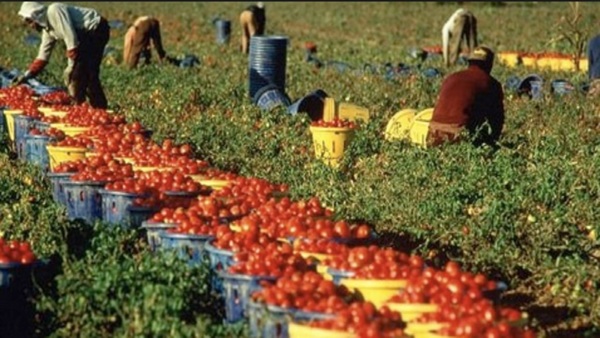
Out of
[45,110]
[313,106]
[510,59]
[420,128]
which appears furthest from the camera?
[510,59]

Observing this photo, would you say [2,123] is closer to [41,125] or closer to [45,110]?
[45,110]

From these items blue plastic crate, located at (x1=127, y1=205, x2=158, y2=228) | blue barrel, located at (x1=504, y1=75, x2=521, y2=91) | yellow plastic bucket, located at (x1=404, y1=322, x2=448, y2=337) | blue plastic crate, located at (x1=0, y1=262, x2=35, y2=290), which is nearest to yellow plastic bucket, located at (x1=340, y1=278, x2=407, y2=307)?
yellow plastic bucket, located at (x1=404, y1=322, x2=448, y2=337)

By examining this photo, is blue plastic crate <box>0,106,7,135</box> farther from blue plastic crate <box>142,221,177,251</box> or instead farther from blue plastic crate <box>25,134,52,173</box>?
blue plastic crate <box>142,221,177,251</box>

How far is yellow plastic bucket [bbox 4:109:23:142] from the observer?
12664 millimetres

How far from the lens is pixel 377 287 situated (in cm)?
633

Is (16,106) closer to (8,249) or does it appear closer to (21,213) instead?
(21,213)

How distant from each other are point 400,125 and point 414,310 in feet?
22.0

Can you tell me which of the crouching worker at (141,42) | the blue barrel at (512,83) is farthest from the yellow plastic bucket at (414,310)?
the crouching worker at (141,42)

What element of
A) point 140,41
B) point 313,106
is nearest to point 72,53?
point 313,106

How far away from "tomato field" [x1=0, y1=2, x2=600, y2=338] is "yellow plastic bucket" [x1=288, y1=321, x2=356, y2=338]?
3 centimetres

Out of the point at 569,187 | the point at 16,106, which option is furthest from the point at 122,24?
the point at 569,187

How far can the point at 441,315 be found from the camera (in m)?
5.80

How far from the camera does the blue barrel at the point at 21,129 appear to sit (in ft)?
39.6

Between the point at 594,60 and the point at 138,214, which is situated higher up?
the point at 594,60
